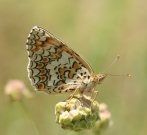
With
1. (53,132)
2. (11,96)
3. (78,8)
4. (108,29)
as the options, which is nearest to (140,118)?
(53,132)

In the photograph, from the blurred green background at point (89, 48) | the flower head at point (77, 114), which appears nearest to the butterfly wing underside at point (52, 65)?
the flower head at point (77, 114)

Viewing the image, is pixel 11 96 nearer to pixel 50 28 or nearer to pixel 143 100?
pixel 143 100

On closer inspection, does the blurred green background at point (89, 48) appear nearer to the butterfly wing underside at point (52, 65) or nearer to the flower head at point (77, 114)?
the butterfly wing underside at point (52, 65)

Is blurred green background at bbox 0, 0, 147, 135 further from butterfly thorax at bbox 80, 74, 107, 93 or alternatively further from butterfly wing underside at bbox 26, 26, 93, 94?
butterfly thorax at bbox 80, 74, 107, 93

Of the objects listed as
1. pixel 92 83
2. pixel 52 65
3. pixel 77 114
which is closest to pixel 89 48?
pixel 52 65

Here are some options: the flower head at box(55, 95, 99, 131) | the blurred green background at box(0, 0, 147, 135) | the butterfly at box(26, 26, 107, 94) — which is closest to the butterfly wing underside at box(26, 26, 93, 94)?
the butterfly at box(26, 26, 107, 94)

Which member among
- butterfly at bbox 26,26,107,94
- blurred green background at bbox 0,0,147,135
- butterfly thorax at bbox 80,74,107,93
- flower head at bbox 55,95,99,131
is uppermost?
blurred green background at bbox 0,0,147,135

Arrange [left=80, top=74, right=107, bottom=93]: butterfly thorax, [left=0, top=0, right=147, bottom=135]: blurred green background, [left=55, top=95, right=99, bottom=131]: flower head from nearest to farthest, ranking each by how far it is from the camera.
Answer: [left=55, top=95, right=99, bottom=131]: flower head
[left=80, top=74, right=107, bottom=93]: butterfly thorax
[left=0, top=0, right=147, bottom=135]: blurred green background
